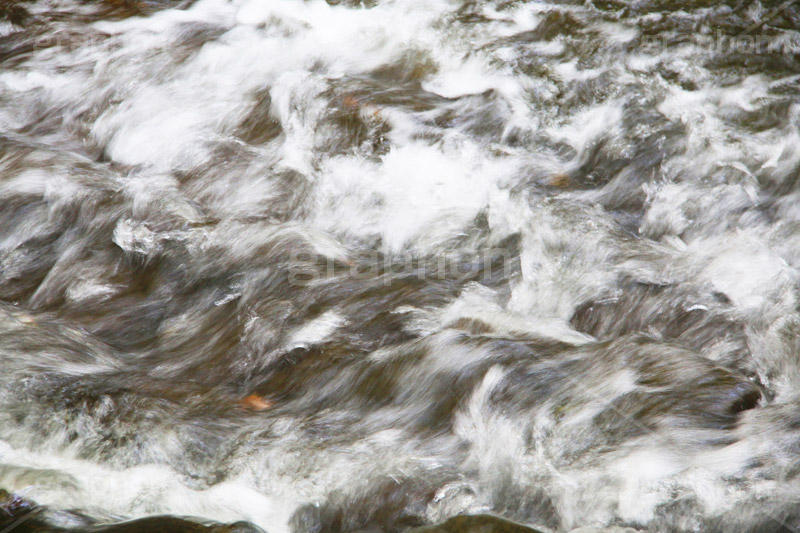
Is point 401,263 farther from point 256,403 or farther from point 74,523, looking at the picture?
point 74,523

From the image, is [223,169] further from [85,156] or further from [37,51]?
[37,51]

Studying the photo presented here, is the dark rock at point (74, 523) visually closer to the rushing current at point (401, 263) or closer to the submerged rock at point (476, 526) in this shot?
the rushing current at point (401, 263)

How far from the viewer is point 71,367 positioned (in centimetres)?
306

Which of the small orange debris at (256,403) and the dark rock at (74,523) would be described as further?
the small orange debris at (256,403)

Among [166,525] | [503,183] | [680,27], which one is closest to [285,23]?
[503,183]

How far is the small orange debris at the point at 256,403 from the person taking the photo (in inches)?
122

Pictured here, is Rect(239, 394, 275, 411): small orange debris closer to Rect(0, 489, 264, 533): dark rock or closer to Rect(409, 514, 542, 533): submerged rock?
Rect(0, 489, 264, 533): dark rock

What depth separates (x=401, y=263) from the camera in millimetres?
3959

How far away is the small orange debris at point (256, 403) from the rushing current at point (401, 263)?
15 millimetres

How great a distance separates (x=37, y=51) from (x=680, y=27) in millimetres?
5042

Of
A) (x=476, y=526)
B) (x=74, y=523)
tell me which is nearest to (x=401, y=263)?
(x=476, y=526)

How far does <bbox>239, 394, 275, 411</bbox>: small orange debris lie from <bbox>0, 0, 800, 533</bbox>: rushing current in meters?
0.02

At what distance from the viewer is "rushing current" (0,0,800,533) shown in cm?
264

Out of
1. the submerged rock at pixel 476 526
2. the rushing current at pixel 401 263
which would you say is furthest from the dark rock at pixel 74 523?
the submerged rock at pixel 476 526
